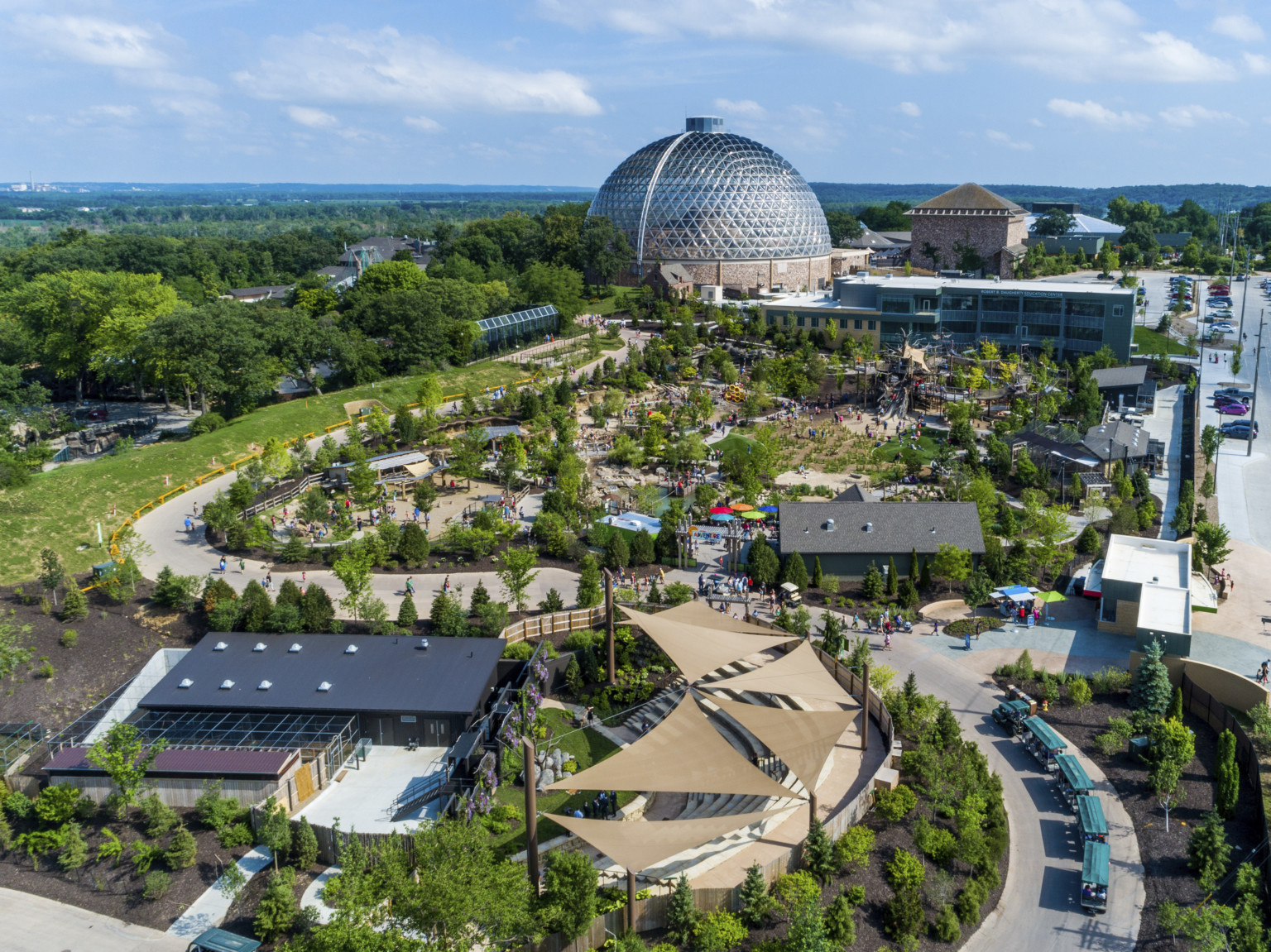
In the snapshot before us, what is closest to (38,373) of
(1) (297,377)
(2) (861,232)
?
(1) (297,377)

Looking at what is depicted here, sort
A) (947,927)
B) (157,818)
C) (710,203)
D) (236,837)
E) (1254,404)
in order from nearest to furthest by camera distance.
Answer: (947,927) < (236,837) < (157,818) < (1254,404) < (710,203)

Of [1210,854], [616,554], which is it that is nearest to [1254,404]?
[616,554]

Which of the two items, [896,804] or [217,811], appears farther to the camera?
[217,811]

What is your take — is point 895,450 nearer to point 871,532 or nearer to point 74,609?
point 871,532

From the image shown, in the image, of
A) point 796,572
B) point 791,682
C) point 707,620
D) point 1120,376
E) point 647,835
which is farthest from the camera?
point 1120,376

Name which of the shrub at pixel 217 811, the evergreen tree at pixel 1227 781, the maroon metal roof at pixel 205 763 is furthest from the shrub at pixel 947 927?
the shrub at pixel 217 811

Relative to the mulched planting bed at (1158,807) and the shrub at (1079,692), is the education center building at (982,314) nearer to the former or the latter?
the shrub at (1079,692)
